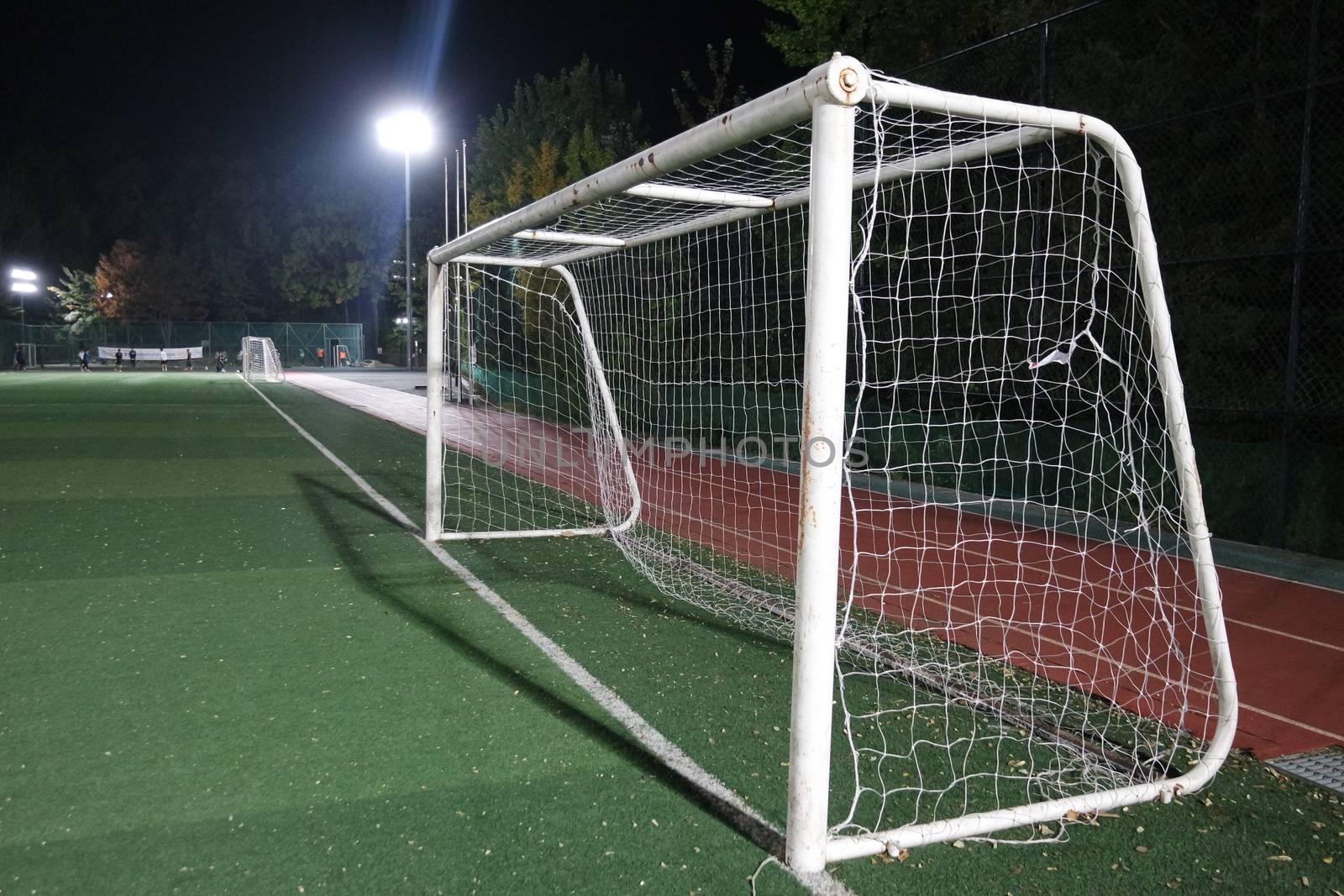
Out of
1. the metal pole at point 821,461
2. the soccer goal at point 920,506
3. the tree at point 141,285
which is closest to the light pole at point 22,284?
the tree at point 141,285

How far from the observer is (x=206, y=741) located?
345 cm

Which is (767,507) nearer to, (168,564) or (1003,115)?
(168,564)

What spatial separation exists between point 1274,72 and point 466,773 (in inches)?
307

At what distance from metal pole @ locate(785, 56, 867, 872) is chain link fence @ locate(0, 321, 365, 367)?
49.7m

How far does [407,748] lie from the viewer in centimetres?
342

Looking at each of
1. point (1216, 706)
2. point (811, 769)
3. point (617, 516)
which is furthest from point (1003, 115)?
point (617, 516)

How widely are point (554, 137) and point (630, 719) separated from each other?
21.1 m

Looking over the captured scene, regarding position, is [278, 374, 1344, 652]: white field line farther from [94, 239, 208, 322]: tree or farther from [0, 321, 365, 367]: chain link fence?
[94, 239, 208, 322]: tree

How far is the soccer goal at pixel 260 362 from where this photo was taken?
3566 cm

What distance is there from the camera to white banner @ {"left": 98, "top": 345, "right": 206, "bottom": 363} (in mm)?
45688

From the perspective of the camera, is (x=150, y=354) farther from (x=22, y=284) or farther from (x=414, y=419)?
(x=414, y=419)

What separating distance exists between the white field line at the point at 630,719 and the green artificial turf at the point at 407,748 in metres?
0.05

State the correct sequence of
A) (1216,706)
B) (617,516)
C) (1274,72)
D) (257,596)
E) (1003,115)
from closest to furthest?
(1003,115), (1216,706), (257,596), (1274,72), (617,516)

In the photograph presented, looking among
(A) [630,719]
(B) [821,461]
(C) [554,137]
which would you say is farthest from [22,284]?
(B) [821,461]
